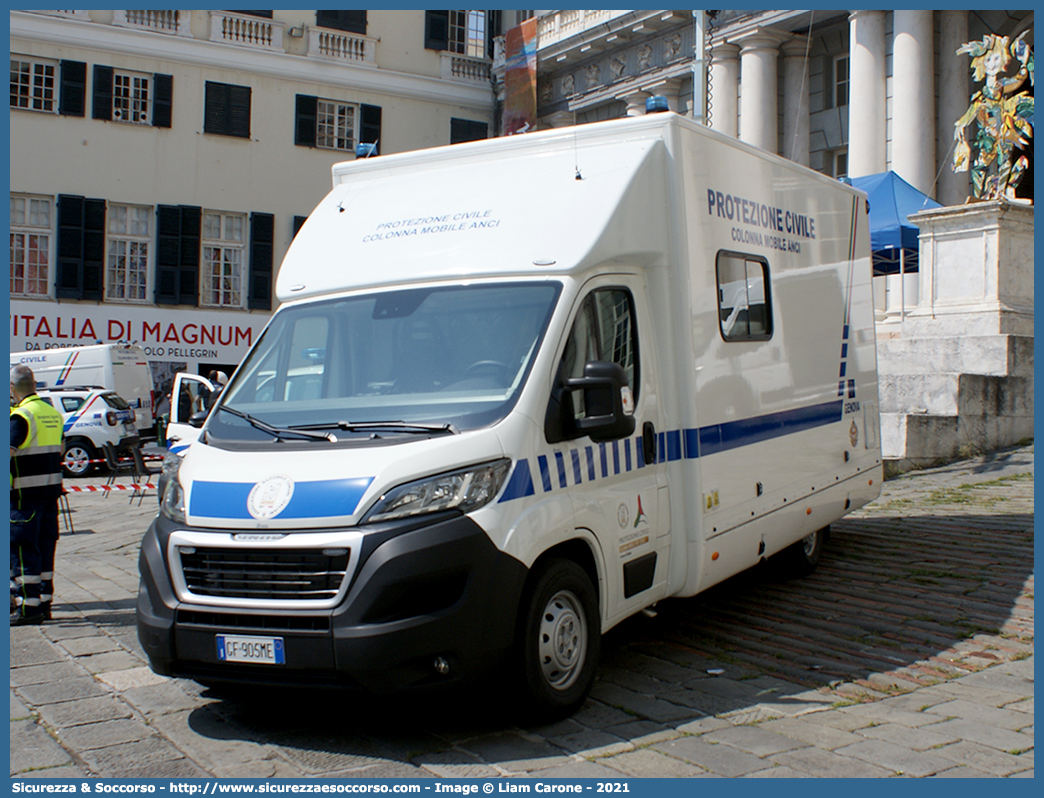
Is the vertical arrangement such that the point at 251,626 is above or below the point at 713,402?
below

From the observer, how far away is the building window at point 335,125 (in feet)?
103

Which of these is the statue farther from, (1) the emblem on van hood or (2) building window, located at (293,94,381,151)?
(2) building window, located at (293,94,381,151)

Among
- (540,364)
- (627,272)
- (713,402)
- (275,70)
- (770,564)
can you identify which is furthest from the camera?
(275,70)

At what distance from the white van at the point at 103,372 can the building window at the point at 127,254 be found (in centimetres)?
621

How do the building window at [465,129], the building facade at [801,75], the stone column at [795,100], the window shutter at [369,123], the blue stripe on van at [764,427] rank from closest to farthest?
the blue stripe on van at [764,427] → the building facade at [801,75] → the stone column at [795,100] → the window shutter at [369,123] → the building window at [465,129]

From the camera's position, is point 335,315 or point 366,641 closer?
point 366,641

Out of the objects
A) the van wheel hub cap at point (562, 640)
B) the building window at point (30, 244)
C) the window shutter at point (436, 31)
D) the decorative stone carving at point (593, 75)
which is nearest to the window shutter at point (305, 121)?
the window shutter at point (436, 31)

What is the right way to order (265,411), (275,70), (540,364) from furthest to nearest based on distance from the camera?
1. (275,70)
2. (265,411)
3. (540,364)

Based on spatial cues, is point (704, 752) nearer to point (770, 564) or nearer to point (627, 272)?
point (627, 272)

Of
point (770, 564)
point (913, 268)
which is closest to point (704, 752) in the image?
point (770, 564)

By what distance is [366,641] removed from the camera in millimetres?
4348

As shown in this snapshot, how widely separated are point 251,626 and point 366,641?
56cm

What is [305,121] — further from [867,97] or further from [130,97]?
[867,97]

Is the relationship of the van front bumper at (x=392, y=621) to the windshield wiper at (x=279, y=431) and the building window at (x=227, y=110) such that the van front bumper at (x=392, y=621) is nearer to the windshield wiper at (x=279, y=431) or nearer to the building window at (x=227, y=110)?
the windshield wiper at (x=279, y=431)
